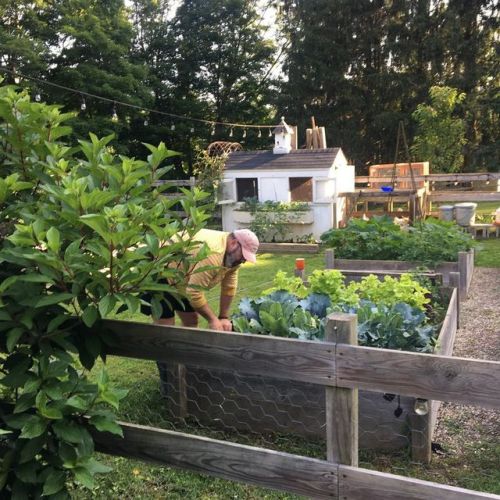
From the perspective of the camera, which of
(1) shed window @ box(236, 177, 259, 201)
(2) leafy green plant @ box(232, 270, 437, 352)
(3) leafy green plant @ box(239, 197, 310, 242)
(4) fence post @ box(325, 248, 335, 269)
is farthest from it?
(1) shed window @ box(236, 177, 259, 201)

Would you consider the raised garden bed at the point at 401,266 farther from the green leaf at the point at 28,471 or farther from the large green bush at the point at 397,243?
the green leaf at the point at 28,471

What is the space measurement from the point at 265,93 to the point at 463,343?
89.8ft

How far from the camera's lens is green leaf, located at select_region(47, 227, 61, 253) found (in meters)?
1.77

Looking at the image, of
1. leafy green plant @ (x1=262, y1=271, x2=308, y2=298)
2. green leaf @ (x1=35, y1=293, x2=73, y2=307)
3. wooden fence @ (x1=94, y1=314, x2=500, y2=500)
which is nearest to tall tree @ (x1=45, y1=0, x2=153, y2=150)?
leafy green plant @ (x1=262, y1=271, x2=308, y2=298)

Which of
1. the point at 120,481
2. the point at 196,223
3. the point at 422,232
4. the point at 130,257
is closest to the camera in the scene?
the point at 130,257

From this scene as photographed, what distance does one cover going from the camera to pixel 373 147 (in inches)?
1220

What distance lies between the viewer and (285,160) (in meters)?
15.0

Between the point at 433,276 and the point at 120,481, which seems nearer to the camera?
the point at 120,481

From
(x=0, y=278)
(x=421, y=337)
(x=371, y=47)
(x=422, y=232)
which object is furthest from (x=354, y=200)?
(x=371, y=47)

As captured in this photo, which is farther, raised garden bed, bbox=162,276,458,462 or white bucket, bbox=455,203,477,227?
white bucket, bbox=455,203,477,227

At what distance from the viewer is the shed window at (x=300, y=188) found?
Result: 14.4 metres

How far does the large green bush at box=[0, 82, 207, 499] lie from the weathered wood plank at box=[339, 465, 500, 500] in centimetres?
94

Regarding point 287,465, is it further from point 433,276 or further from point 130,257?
point 433,276

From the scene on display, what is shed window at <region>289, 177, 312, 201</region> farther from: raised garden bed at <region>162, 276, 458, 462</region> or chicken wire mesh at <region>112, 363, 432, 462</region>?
chicken wire mesh at <region>112, 363, 432, 462</region>
